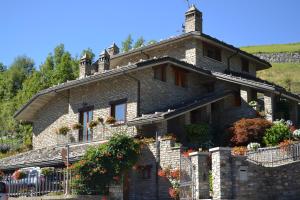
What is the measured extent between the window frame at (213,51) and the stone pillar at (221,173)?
1443 centimetres

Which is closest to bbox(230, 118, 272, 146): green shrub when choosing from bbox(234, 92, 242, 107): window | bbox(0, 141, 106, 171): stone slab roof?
bbox(234, 92, 242, 107): window

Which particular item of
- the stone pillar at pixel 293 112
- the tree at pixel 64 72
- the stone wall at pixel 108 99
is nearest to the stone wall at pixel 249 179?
the stone wall at pixel 108 99

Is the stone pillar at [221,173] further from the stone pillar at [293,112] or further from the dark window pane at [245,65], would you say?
the dark window pane at [245,65]

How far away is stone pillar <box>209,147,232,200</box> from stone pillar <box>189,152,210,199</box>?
792mm

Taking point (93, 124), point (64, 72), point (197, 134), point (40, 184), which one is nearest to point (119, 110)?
point (93, 124)

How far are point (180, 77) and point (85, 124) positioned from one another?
626 centimetres

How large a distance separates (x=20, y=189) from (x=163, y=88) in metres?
9.69

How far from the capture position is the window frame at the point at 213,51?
106 ft

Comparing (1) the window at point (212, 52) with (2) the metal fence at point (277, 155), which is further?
(1) the window at point (212, 52)

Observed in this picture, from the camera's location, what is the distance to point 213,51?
3309cm

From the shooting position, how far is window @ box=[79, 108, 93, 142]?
29.2 metres

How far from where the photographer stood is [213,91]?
102 feet

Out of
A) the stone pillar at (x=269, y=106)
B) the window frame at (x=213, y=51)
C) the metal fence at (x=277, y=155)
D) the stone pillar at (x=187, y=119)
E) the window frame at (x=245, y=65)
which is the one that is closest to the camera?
the metal fence at (x=277, y=155)

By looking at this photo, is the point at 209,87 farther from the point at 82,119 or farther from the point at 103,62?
the point at 82,119
